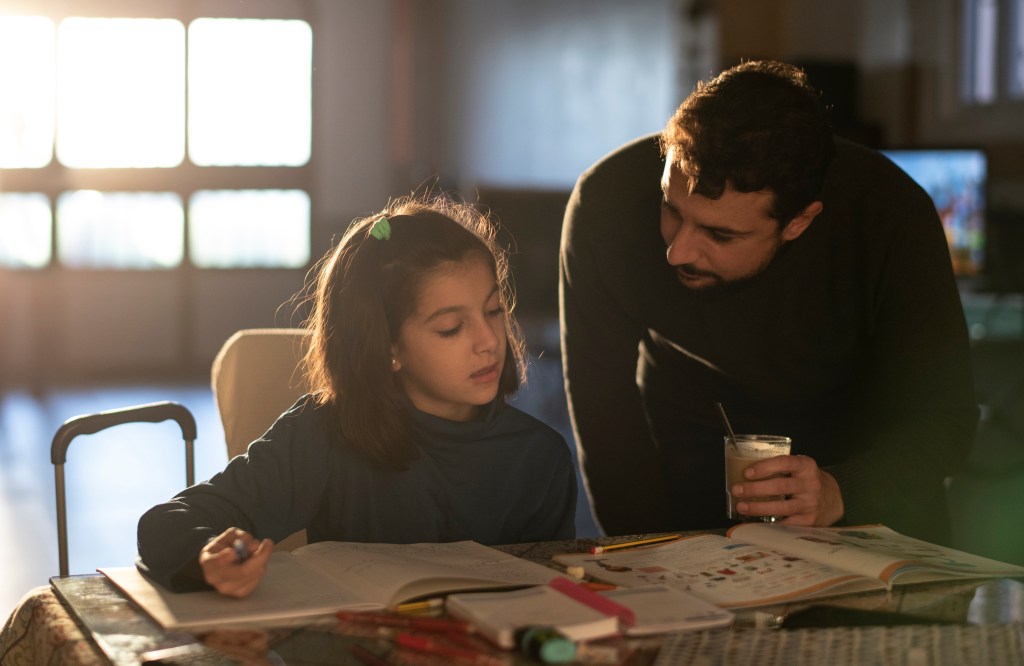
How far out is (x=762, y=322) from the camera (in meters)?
1.82

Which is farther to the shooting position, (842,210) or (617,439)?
(617,439)

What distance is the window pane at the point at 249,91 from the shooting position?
24.6ft

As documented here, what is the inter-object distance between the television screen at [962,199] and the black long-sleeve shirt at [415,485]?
3.04 meters

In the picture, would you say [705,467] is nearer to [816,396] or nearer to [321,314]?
[816,396]

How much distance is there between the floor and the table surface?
2032 mm

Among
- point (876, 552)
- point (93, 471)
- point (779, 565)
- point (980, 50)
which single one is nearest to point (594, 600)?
point (779, 565)

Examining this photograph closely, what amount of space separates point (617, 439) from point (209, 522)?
2.75ft

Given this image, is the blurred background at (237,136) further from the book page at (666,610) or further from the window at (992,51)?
the book page at (666,610)

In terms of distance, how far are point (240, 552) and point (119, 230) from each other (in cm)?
694

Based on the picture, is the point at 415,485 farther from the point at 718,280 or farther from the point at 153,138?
the point at 153,138

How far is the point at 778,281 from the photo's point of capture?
5.86 ft

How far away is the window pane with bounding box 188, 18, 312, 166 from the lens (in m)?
7.50

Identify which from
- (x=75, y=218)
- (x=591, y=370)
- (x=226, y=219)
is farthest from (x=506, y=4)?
(x=591, y=370)

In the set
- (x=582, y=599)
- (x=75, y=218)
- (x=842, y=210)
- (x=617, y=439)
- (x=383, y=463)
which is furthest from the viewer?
(x=75, y=218)
